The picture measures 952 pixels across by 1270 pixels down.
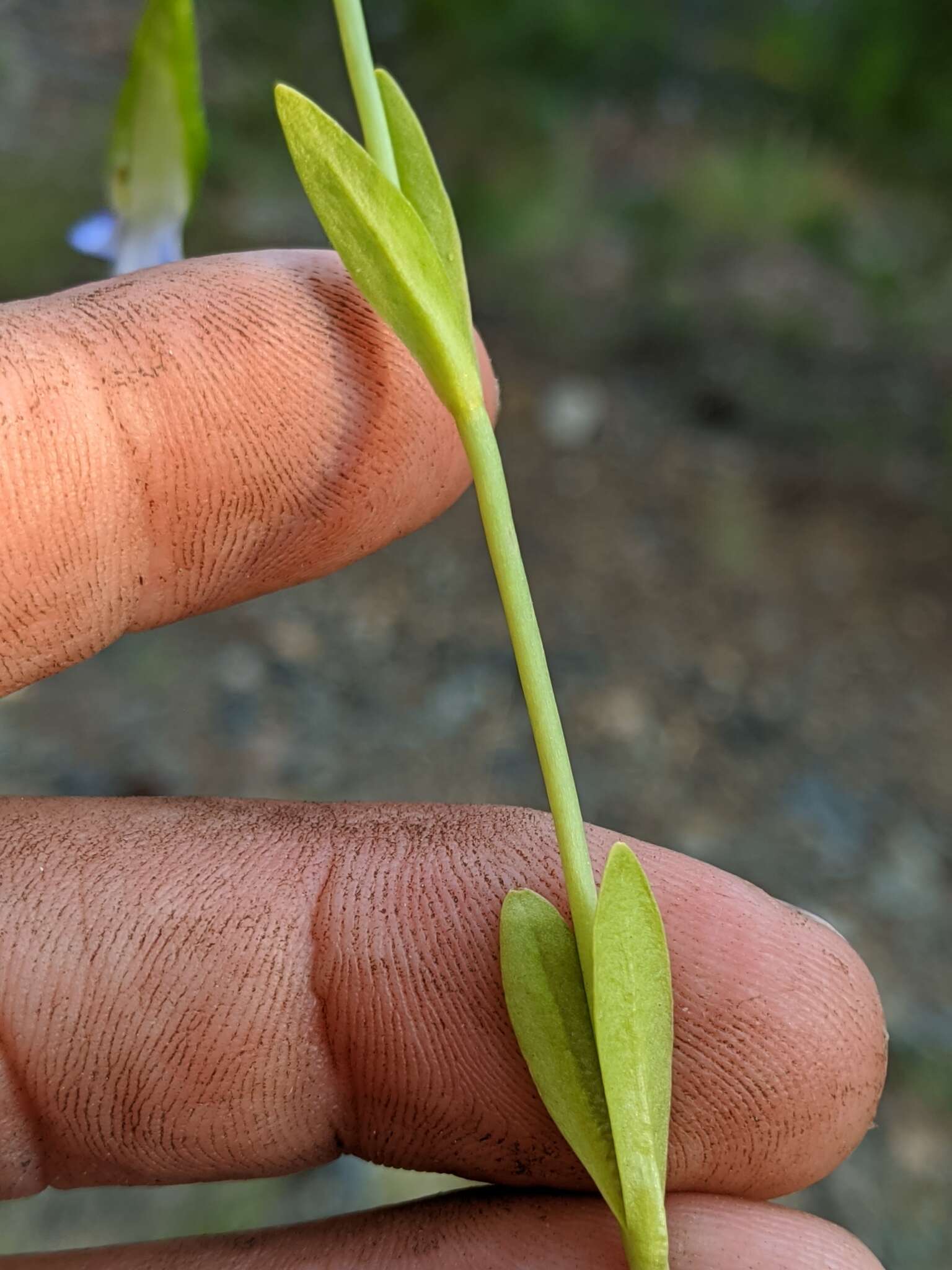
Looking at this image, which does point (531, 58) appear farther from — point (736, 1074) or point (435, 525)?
point (736, 1074)

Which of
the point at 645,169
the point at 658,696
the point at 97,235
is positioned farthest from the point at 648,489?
the point at 97,235

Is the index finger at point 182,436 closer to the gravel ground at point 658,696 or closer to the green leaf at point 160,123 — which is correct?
the green leaf at point 160,123

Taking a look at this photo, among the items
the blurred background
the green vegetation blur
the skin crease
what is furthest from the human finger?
the green vegetation blur

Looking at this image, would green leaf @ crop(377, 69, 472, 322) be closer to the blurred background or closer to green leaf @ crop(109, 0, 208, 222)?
green leaf @ crop(109, 0, 208, 222)

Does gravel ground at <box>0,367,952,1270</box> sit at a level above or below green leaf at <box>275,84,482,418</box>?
below

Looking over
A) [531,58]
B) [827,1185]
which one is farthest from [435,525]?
[827,1185]

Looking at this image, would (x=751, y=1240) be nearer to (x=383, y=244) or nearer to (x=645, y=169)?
(x=383, y=244)

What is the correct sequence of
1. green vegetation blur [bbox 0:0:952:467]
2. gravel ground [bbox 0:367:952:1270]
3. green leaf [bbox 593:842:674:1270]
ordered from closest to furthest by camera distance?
green leaf [bbox 593:842:674:1270] → gravel ground [bbox 0:367:952:1270] → green vegetation blur [bbox 0:0:952:467]
